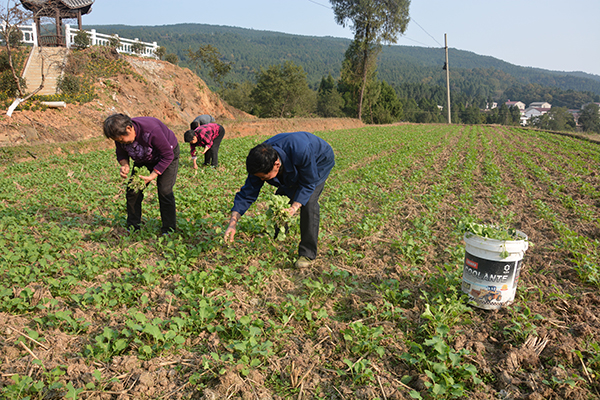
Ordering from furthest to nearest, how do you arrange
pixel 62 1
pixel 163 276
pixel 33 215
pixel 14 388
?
pixel 62 1 → pixel 33 215 → pixel 163 276 → pixel 14 388

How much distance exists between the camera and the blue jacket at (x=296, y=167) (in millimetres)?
3477

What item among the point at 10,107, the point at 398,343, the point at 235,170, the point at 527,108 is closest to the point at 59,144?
the point at 10,107

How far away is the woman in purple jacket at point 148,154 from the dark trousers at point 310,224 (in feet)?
5.16

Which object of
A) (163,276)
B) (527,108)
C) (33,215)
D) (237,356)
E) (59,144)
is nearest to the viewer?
(237,356)

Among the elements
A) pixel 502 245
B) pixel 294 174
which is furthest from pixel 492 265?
pixel 294 174

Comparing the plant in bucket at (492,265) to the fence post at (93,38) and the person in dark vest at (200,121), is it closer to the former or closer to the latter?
the person in dark vest at (200,121)

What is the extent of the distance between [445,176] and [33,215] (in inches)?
357

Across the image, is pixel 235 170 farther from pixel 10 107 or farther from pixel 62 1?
pixel 62 1

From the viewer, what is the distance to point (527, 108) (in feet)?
505

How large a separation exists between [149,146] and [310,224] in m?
2.22

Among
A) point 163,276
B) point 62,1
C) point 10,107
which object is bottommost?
point 163,276

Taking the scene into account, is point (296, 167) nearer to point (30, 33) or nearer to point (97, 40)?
point (97, 40)

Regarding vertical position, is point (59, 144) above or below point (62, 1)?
below

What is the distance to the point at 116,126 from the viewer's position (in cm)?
375
